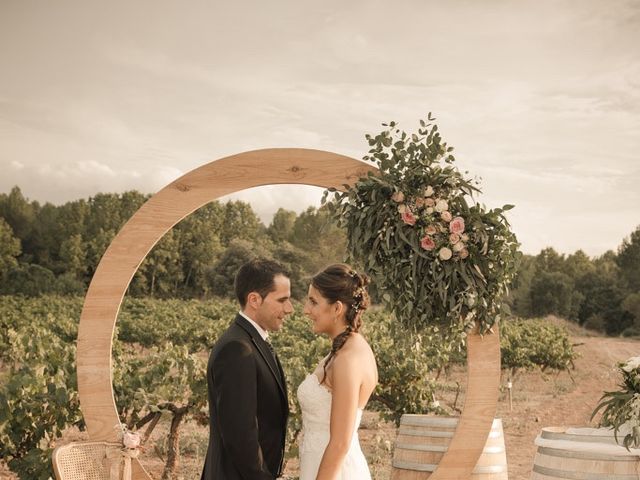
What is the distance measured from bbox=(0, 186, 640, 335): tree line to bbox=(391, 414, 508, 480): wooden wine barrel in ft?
117

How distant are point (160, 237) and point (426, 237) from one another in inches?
71.8

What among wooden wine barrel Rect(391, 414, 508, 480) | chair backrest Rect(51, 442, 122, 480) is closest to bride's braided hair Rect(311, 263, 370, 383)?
wooden wine barrel Rect(391, 414, 508, 480)

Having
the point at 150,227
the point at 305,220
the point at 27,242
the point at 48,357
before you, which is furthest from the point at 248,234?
the point at 150,227

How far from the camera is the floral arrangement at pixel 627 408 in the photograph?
14.2ft

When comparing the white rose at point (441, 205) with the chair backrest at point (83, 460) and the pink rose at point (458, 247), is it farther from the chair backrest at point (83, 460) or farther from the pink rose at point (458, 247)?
the chair backrest at point (83, 460)

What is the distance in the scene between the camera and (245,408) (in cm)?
387

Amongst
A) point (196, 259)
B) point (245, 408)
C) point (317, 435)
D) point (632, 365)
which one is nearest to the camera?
point (245, 408)

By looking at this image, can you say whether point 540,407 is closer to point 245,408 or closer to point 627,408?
point 627,408

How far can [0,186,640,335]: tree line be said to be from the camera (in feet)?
157

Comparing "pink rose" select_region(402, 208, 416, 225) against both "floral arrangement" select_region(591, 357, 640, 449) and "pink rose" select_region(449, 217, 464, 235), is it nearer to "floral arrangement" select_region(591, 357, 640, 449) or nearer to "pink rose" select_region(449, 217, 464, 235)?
"pink rose" select_region(449, 217, 464, 235)

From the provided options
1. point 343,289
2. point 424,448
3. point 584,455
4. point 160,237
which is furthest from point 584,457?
point 160,237

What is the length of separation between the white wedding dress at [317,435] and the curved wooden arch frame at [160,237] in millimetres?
1102

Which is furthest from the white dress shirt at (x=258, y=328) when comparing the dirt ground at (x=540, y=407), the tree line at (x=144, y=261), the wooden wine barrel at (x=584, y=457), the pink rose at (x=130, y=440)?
the tree line at (x=144, y=261)

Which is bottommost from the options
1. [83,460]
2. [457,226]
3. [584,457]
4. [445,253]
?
A: [83,460]
